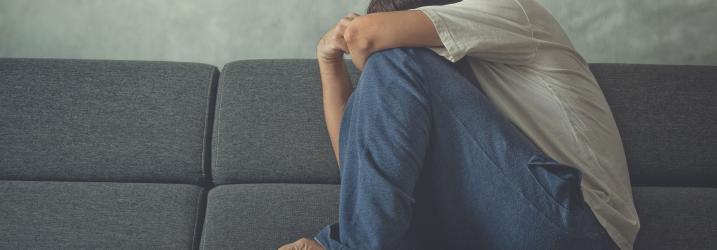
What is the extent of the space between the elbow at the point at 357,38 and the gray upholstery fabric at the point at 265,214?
0.41 m

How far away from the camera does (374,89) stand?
0.92 metres

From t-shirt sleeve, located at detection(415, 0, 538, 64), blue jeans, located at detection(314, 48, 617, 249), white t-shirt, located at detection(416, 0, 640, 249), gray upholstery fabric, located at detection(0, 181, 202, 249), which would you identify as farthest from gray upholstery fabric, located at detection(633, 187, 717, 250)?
gray upholstery fabric, located at detection(0, 181, 202, 249)

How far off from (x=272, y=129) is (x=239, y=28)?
46 cm

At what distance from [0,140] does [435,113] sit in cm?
102

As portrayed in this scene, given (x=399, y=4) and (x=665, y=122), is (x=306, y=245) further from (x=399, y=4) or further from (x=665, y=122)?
(x=665, y=122)

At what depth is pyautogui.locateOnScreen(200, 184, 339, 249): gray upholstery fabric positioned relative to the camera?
1.25 meters

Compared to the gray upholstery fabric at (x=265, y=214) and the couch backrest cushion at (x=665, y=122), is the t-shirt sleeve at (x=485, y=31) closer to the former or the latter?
the gray upholstery fabric at (x=265, y=214)

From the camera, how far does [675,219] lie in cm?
131

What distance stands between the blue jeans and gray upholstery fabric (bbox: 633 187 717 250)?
1.34ft

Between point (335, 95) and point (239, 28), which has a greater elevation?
point (239, 28)

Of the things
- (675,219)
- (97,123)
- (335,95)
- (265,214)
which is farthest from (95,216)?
(675,219)

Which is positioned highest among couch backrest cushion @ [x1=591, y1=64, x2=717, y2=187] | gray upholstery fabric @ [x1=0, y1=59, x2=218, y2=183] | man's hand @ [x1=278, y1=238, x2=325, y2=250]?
gray upholstery fabric @ [x1=0, y1=59, x2=218, y2=183]

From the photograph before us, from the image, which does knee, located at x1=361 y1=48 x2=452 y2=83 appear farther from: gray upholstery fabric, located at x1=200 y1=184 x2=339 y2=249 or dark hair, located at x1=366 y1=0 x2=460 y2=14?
gray upholstery fabric, located at x1=200 y1=184 x2=339 y2=249

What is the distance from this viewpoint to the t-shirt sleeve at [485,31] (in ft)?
3.15
